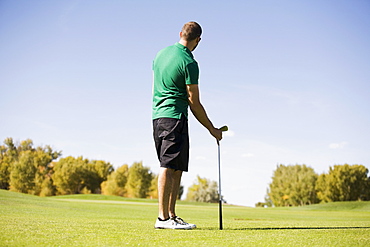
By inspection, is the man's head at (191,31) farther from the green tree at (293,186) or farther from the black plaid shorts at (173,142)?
the green tree at (293,186)

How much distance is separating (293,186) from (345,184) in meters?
6.40

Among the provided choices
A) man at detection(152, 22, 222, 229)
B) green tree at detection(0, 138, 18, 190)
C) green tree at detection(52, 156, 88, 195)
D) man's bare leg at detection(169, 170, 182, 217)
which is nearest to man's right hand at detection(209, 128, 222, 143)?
man at detection(152, 22, 222, 229)

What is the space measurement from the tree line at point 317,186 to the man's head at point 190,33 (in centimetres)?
4417

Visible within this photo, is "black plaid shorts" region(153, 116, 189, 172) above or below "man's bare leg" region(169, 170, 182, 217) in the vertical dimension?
above

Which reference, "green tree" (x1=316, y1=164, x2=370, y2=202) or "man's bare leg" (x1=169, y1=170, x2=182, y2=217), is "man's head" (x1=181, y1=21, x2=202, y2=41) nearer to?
"man's bare leg" (x1=169, y1=170, x2=182, y2=217)

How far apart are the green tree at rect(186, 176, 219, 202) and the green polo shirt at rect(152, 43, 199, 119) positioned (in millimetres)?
48188

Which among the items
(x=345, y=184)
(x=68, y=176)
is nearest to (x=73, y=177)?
(x=68, y=176)

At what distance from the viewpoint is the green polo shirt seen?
14.7 ft

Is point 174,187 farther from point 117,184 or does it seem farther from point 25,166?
point 25,166

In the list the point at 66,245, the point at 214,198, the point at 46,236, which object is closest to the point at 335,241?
the point at 66,245

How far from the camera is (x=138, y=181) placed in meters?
47.6

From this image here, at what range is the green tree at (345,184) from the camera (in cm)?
4469

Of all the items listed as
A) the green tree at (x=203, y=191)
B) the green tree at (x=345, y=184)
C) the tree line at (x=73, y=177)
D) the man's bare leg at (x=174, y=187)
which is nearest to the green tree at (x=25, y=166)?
the tree line at (x=73, y=177)

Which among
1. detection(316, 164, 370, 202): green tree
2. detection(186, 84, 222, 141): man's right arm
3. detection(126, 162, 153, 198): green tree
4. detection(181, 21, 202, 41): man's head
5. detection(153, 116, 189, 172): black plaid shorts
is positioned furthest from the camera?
detection(126, 162, 153, 198): green tree
